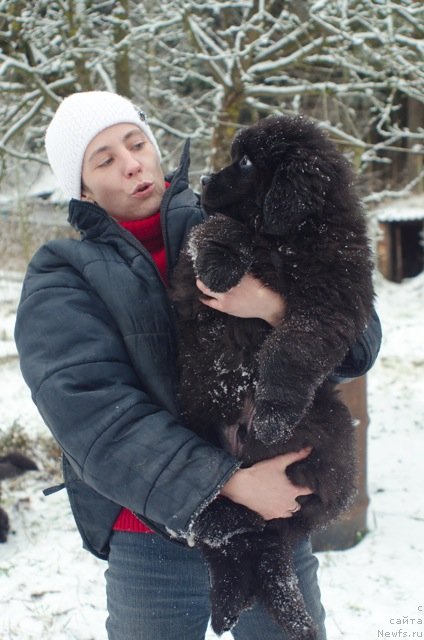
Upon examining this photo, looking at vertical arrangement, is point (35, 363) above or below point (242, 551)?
above

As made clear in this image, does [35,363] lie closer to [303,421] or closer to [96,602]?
[303,421]

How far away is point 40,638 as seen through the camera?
334 centimetres

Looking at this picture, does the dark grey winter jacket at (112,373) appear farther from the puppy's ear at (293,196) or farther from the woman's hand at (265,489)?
the puppy's ear at (293,196)

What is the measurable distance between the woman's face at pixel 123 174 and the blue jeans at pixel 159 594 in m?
0.94

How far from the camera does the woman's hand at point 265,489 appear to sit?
170 cm

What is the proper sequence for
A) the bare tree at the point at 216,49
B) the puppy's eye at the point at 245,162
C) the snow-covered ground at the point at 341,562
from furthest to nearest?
the bare tree at the point at 216,49 → the snow-covered ground at the point at 341,562 → the puppy's eye at the point at 245,162

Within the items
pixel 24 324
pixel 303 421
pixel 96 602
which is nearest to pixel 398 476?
pixel 96 602

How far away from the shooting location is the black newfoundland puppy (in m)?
1.72

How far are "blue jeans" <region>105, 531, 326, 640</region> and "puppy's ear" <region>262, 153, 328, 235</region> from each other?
34.9 inches

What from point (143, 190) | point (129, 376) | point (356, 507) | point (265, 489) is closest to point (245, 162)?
point (143, 190)

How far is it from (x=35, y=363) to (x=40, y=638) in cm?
220

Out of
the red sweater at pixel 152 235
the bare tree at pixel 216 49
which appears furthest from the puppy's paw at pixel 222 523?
the bare tree at pixel 216 49

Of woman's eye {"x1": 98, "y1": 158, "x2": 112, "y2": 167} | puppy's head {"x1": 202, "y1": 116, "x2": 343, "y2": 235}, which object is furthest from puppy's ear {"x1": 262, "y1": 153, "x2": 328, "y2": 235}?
woman's eye {"x1": 98, "y1": 158, "x2": 112, "y2": 167}

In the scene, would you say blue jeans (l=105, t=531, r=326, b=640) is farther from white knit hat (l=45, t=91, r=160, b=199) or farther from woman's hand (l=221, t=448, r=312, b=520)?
white knit hat (l=45, t=91, r=160, b=199)
